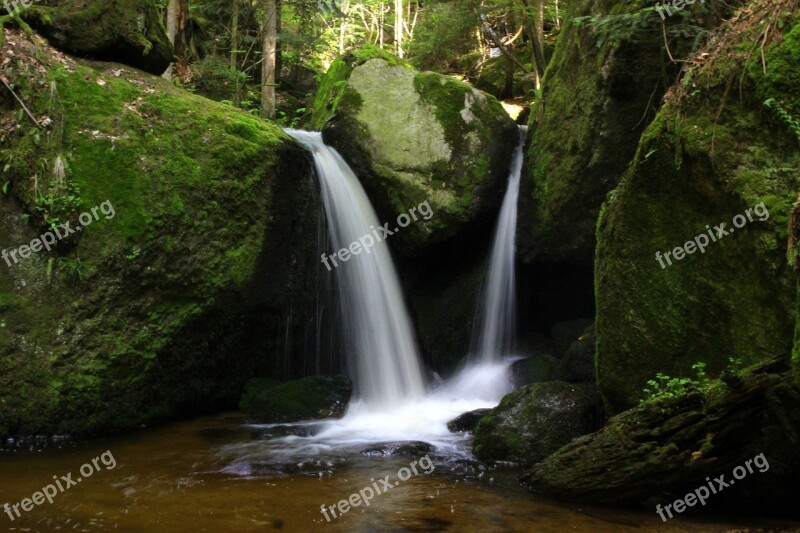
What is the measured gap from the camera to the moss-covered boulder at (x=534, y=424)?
5758 mm

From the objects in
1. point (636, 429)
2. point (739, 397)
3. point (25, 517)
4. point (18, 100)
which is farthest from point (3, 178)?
point (739, 397)

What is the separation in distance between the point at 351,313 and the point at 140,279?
10.2 feet

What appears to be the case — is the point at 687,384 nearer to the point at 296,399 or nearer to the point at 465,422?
the point at 465,422

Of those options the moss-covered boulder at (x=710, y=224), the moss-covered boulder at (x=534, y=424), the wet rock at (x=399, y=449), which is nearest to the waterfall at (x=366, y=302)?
the wet rock at (x=399, y=449)

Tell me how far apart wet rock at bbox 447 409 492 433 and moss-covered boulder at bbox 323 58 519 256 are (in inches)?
116

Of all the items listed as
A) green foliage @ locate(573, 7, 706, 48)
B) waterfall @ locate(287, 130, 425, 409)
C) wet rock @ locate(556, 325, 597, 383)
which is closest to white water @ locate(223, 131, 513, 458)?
waterfall @ locate(287, 130, 425, 409)

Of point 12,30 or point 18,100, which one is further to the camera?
point 12,30

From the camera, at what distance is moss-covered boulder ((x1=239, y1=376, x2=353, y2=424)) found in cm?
737

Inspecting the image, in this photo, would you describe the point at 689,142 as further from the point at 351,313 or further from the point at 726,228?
the point at 351,313

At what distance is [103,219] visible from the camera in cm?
667

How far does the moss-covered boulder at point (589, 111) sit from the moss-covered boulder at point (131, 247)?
3409 millimetres

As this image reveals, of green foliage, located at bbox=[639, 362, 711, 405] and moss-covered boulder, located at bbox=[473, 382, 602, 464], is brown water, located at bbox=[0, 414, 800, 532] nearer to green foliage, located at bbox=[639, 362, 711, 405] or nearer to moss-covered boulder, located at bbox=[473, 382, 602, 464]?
moss-covered boulder, located at bbox=[473, 382, 602, 464]

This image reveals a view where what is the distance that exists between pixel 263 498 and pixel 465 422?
9.46 ft

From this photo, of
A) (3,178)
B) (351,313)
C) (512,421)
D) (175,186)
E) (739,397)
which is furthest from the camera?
(351,313)
